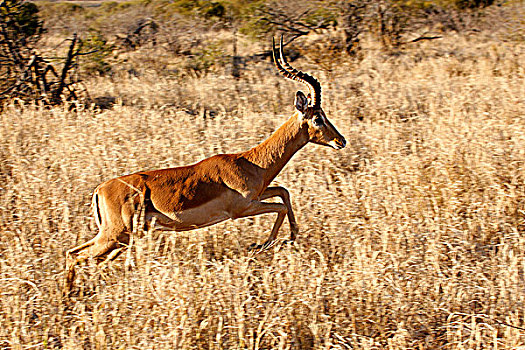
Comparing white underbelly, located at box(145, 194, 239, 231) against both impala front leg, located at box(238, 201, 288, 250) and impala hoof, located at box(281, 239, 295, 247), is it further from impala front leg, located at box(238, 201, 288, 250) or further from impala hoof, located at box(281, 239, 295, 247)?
impala hoof, located at box(281, 239, 295, 247)

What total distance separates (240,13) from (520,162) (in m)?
16.6

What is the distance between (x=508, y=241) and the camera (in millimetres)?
5824

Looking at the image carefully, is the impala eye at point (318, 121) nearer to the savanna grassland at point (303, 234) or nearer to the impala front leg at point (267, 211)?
the impala front leg at point (267, 211)

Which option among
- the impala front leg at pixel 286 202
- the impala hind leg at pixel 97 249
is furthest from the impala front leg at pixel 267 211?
the impala hind leg at pixel 97 249

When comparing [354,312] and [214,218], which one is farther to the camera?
[214,218]

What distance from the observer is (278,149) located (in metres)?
5.76

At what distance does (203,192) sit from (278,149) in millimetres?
811

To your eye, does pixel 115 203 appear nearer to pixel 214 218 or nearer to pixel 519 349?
pixel 214 218

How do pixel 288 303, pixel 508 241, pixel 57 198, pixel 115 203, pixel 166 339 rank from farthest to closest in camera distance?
pixel 57 198 < pixel 508 241 < pixel 115 203 < pixel 288 303 < pixel 166 339

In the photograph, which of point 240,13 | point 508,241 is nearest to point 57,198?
point 508,241

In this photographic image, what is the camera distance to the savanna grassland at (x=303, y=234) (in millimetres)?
4344

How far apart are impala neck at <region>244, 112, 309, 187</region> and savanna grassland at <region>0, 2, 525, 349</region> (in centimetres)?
69

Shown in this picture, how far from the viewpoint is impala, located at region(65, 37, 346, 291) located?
5250 mm

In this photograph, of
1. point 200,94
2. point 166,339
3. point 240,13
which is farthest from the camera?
point 240,13
